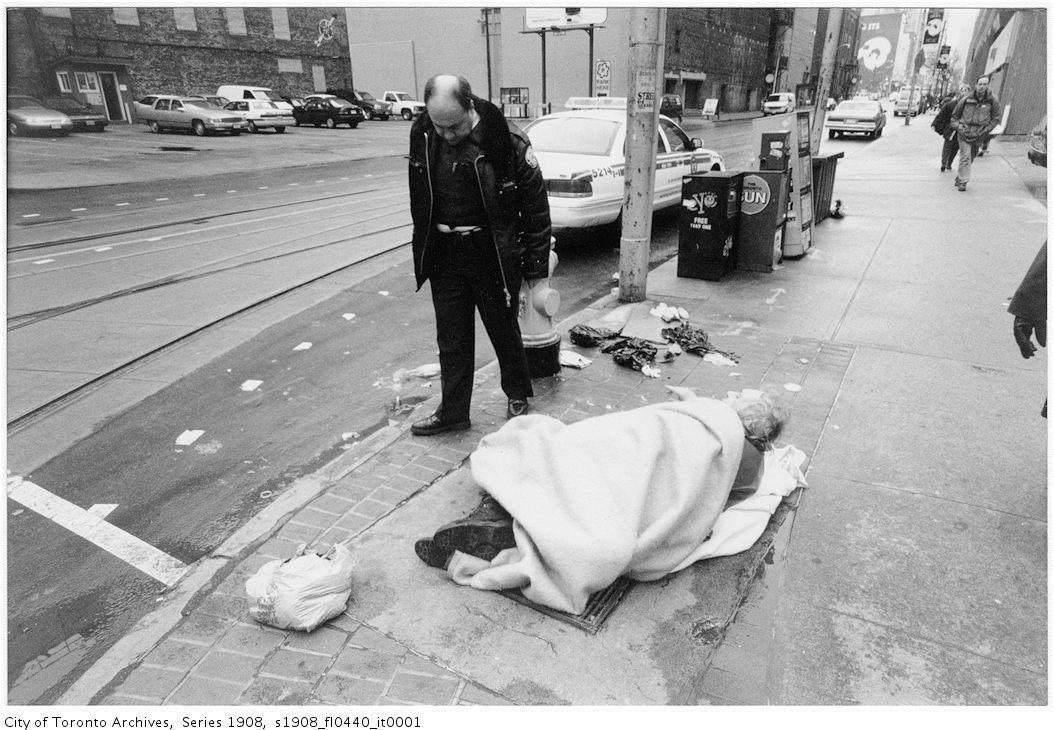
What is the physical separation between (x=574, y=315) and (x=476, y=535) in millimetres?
3689

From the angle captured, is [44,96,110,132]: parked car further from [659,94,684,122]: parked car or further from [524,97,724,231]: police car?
[524,97,724,231]: police car

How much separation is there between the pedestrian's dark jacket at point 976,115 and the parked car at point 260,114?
85.3 ft

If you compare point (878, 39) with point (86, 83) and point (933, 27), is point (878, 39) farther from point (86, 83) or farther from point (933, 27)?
point (86, 83)

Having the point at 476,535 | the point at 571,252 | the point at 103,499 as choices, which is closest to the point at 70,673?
the point at 103,499

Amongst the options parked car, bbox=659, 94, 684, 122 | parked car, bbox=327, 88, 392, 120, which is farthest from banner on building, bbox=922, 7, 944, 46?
parked car, bbox=327, 88, 392, 120

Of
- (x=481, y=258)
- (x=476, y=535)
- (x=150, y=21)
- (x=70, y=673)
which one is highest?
(x=150, y=21)

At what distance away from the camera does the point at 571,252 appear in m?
8.70

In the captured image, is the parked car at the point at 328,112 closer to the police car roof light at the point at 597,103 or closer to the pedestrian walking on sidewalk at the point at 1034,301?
the police car roof light at the point at 597,103

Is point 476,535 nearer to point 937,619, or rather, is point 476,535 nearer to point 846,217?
point 937,619

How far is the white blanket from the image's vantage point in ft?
7.79

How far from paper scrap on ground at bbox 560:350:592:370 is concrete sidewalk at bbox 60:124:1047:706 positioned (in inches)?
4.7

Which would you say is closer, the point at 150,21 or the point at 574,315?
the point at 574,315

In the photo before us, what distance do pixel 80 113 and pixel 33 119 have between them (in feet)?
22.6

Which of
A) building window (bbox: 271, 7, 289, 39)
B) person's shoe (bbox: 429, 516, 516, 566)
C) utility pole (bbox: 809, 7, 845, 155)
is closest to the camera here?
person's shoe (bbox: 429, 516, 516, 566)
